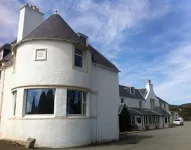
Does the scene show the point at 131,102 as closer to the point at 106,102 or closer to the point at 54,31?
the point at 106,102

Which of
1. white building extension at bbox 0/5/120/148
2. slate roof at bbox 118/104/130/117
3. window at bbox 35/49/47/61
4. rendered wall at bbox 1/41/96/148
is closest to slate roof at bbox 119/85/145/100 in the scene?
slate roof at bbox 118/104/130/117

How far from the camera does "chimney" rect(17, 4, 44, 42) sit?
19047 millimetres

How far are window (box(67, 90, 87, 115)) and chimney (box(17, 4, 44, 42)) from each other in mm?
7100

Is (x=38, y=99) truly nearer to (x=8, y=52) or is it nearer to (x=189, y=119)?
(x=8, y=52)

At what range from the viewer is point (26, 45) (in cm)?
1634

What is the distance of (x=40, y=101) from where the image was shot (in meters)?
15.0

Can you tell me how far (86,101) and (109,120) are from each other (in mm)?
4066

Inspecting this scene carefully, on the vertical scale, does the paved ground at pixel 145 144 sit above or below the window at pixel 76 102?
below

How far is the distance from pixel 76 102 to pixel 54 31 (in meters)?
5.52

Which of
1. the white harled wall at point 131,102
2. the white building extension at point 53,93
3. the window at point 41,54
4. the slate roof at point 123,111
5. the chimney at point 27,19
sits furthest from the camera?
the white harled wall at point 131,102

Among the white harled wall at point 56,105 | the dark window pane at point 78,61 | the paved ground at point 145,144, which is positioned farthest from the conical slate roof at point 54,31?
the paved ground at point 145,144

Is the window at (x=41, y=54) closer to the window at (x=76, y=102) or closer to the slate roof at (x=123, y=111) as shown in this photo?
Result: the window at (x=76, y=102)

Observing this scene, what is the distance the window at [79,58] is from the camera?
16703 mm

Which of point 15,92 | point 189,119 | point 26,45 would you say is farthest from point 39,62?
point 189,119
